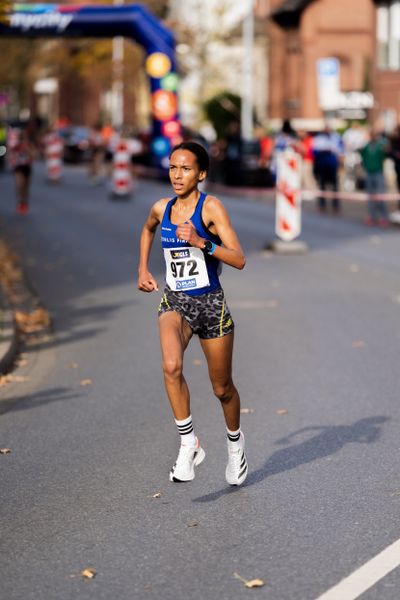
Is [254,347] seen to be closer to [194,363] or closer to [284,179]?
[194,363]

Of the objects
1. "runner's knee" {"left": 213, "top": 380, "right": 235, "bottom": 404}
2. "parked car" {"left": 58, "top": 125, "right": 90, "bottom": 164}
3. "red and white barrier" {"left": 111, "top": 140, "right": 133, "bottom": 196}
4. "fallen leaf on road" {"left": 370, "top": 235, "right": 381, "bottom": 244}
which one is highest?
"runner's knee" {"left": 213, "top": 380, "right": 235, "bottom": 404}

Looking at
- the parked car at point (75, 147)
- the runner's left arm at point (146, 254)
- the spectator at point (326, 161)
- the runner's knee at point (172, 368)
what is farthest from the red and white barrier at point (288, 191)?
the parked car at point (75, 147)

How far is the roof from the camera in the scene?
2616 inches

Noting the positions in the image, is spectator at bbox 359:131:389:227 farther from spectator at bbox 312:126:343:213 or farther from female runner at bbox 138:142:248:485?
female runner at bbox 138:142:248:485

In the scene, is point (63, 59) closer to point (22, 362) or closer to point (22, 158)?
point (22, 158)

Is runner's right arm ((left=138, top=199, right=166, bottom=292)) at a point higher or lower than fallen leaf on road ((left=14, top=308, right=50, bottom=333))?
higher

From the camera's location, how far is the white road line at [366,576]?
17.2ft

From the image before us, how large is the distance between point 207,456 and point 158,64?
3233cm

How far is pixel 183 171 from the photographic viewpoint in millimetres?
6789

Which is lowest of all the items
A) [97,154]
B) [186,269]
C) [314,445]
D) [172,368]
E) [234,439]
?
[97,154]

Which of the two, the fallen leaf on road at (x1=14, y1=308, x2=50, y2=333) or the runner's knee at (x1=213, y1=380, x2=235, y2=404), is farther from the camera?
the fallen leaf on road at (x1=14, y1=308, x2=50, y2=333)

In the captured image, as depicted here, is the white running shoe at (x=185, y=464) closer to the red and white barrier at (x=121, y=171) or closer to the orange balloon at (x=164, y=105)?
the red and white barrier at (x=121, y=171)

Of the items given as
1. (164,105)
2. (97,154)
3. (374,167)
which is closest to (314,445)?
(374,167)

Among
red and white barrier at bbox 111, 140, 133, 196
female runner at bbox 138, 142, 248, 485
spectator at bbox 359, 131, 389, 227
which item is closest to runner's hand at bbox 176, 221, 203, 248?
female runner at bbox 138, 142, 248, 485
